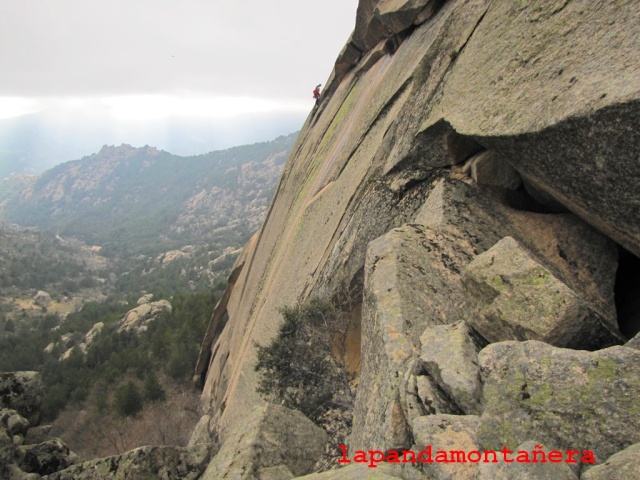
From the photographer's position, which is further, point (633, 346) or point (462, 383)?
point (462, 383)

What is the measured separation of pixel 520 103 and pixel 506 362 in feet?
14.0

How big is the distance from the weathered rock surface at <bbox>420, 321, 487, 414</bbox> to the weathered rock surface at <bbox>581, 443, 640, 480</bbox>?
4.95 feet

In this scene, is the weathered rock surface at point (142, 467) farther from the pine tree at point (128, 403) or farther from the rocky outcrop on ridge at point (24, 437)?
the pine tree at point (128, 403)

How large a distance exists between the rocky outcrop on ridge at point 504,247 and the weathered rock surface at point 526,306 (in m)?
0.02

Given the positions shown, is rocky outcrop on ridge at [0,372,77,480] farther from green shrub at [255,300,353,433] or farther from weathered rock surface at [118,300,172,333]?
weathered rock surface at [118,300,172,333]

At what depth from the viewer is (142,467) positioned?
1248 cm

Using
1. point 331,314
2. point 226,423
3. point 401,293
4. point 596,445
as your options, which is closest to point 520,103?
point 401,293

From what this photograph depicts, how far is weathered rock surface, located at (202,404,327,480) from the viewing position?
8.77 metres

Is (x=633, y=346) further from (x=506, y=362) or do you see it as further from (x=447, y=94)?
(x=447, y=94)

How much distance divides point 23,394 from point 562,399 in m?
20.8

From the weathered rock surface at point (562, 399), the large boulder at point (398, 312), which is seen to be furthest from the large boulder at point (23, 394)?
the weathered rock surface at point (562, 399)

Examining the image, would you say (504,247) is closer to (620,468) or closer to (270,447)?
(620,468)

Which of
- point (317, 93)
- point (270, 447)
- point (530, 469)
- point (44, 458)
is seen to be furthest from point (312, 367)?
point (317, 93)

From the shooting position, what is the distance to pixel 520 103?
22.0ft
